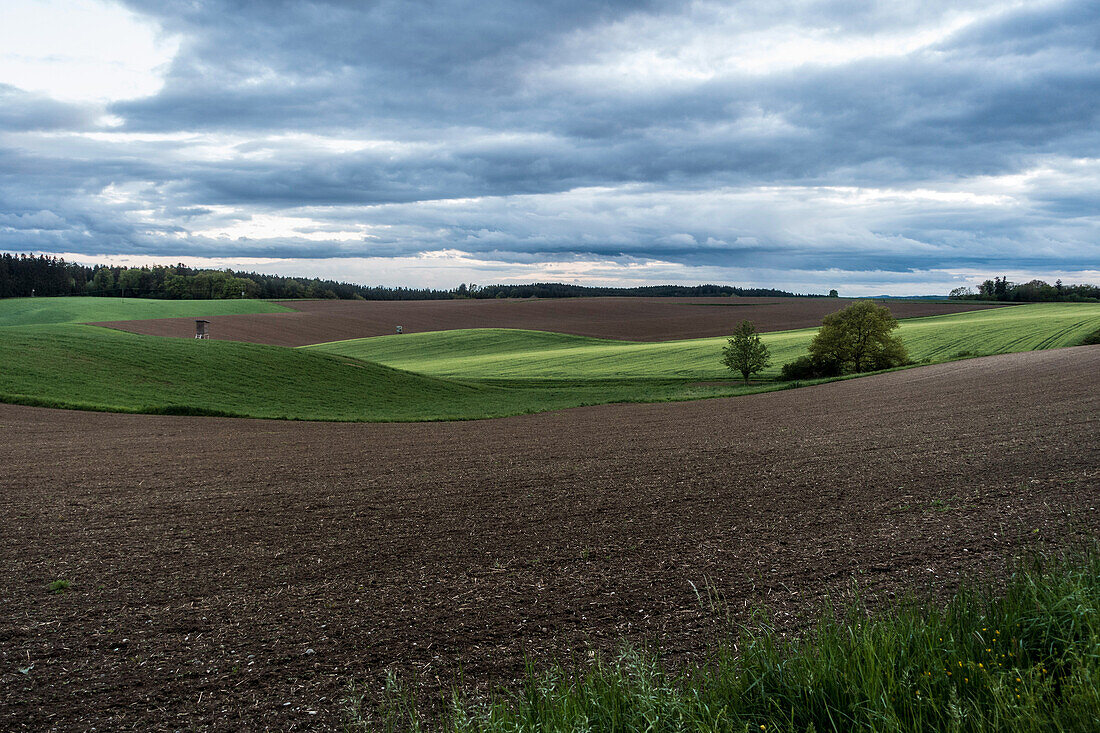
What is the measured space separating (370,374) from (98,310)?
243 ft

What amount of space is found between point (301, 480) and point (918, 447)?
564 inches

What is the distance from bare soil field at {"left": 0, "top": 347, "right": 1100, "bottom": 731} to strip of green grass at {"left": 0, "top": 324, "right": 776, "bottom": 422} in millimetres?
13056

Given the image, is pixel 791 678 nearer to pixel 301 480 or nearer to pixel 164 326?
pixel 301 480

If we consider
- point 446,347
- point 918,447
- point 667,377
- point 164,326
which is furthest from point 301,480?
point 164,326

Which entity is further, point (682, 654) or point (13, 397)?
point (13, 397)

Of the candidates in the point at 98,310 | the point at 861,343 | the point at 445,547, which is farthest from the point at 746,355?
the point at 98,310

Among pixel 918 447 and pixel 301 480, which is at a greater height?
pixel 918 447

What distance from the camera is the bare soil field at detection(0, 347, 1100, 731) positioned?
6539 millimetres

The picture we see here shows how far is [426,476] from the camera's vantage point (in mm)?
15742

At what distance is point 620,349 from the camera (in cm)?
7825

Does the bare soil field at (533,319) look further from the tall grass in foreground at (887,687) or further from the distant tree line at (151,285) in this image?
the tall grass in foreground at (887,687)

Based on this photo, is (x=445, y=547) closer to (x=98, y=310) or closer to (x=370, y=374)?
(x=370, y=374)

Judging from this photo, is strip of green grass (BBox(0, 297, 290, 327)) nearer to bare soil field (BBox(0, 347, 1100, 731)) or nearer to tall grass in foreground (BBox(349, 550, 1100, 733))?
bare soil field (BBox(0, 347, 1100, 731))

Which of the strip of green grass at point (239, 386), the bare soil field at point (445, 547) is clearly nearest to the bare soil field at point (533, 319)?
the strip of green grass at point (239, 386)
